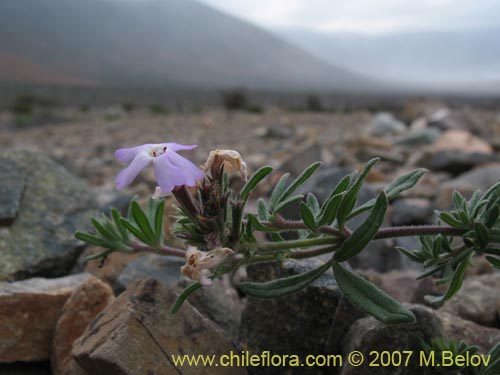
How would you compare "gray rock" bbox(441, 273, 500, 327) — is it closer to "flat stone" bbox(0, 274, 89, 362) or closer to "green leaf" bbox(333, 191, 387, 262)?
"green leaf" bbox(333, 191, 387, 262)

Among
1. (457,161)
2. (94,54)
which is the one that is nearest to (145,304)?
(457,161)

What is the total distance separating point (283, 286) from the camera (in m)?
1.81

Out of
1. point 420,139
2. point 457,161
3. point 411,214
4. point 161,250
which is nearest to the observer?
point 161,250

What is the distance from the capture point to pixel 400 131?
1384 centimetres

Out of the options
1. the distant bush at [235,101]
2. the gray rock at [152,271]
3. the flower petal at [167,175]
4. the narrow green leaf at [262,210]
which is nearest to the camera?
the flower petal at [167,175]

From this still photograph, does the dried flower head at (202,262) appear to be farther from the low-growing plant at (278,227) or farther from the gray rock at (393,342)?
the gray rock at (393,342)

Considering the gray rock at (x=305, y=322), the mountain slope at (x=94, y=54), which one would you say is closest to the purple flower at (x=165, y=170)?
the gray rock at (x=305, y=322)

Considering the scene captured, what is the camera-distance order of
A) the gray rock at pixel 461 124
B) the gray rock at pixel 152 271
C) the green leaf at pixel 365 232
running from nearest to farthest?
the green leaf at pixel 365 232 < the gray rock at pixel 152 271 < the gray rock at pixel 461 124

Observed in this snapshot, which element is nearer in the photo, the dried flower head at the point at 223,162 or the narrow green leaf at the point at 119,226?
the dried flower head at the point at 223,162

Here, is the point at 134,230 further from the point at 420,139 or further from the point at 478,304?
the point at 420,139

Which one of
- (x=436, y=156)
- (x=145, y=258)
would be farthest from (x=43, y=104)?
(x=145, y=258)

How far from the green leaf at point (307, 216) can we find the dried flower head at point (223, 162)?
0.73ft

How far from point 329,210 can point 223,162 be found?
415 mm

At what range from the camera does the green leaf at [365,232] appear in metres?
1.71
